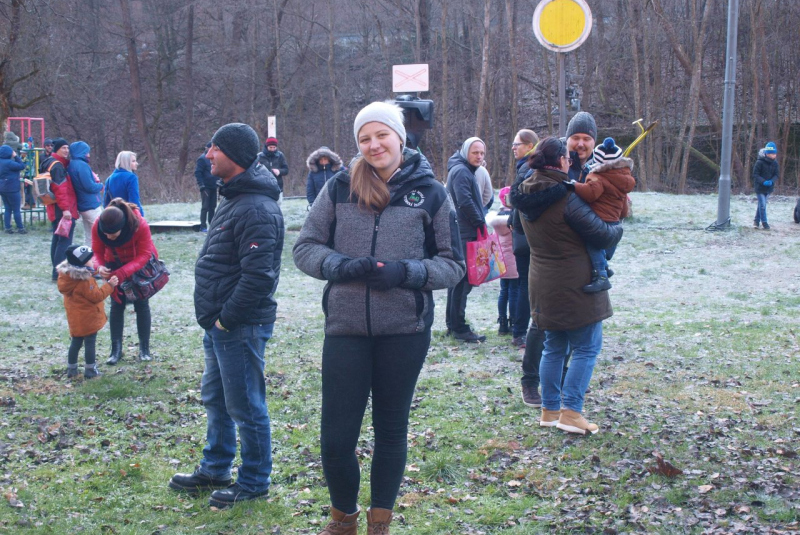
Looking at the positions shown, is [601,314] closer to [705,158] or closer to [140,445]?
[140,445]

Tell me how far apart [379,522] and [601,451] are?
2016 mm

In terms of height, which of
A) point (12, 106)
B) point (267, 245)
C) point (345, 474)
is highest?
point (12, 106)

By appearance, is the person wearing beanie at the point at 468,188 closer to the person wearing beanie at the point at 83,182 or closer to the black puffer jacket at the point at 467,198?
the black puffer jacket at the point at 467,198

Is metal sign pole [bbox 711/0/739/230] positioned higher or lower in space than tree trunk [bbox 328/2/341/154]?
lower

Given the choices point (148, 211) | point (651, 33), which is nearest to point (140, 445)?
point (148, 211)

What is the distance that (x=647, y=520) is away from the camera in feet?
13.5

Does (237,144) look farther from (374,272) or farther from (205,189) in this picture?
(205,189)

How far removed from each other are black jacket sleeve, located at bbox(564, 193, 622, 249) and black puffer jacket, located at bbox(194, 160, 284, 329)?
71.3 inches

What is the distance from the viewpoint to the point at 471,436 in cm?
554

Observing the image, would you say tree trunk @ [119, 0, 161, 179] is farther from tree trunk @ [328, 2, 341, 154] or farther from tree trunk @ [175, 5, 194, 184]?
tree trunk @ [328, 2, 341, 154]

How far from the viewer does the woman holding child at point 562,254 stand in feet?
16.1

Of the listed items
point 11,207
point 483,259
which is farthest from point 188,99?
point 483,259

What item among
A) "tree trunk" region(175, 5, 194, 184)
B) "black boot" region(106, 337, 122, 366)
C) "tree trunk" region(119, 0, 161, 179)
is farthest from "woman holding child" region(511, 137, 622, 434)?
"tree trunk" region(175, 5, 194, 184)

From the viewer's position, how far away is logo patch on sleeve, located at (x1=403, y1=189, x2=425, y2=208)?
3.54 metres
